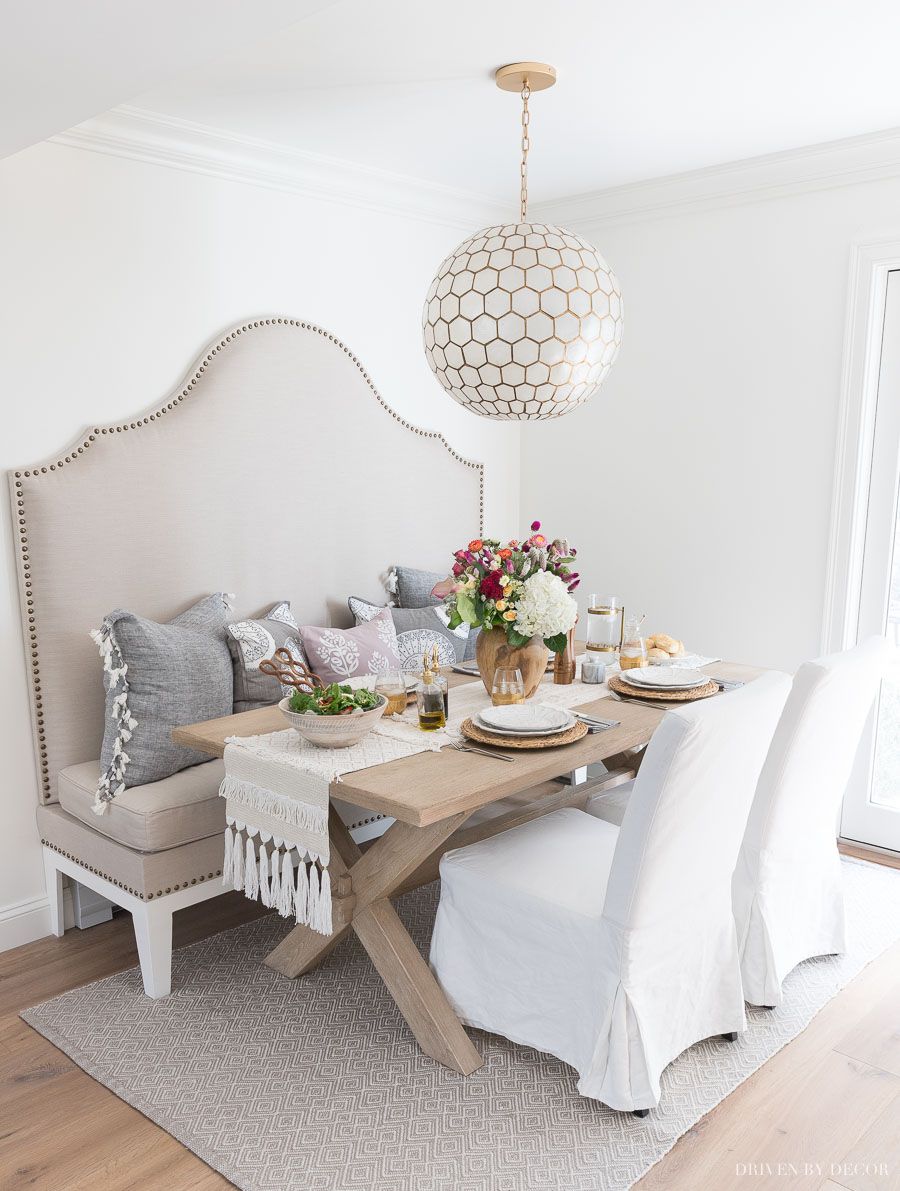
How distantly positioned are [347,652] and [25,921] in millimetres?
1284

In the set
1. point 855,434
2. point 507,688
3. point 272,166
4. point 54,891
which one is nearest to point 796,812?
point 507,688

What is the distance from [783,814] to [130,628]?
1.86 meters

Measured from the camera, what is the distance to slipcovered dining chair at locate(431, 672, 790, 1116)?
198cm

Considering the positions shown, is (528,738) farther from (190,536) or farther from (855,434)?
(855,434)

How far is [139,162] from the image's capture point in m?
2.96

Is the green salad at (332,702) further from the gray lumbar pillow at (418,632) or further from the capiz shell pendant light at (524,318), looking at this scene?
the gray lumbar pillow at (418,632)

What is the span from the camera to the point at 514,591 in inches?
101

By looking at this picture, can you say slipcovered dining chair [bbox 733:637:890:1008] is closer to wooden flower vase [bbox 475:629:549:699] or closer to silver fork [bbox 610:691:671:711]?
silver fork [bbox 610:691:671:711]

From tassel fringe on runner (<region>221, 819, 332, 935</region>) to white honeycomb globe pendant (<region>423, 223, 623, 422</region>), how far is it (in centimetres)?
128

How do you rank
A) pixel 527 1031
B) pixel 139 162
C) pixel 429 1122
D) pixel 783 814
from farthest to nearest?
pixel 139 162 → pixel 783 814 → pixel 527 1031 → pixel 429 1122

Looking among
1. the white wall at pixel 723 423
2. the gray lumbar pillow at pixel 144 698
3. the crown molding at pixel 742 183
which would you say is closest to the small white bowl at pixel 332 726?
the gray lumbar pillow at pixel 144 698

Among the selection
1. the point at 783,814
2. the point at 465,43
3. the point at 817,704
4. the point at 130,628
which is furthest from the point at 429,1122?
the point at 465,43

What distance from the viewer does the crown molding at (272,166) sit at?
2.86 meters

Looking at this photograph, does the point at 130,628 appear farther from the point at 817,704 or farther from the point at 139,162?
the point at 817,704
